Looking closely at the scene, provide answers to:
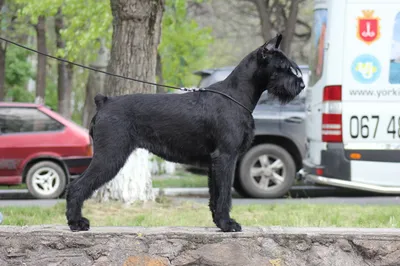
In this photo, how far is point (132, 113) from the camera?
5.50m

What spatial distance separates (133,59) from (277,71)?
457 centimetres

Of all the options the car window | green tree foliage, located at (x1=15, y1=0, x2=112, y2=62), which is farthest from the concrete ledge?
green tree foliage, located at (x1=15, y1=0, x2=112, y2=62)

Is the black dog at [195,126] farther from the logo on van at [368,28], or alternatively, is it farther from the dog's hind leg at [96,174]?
the logo on van at [368,28]

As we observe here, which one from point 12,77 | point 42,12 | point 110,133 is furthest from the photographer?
point 12,77

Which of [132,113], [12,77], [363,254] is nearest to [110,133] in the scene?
[132,113]

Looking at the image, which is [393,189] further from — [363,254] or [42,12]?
[42,12]

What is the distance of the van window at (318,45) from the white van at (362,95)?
0.30 meters

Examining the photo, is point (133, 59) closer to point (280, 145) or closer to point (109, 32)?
point (280, 145)

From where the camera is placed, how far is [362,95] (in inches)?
377

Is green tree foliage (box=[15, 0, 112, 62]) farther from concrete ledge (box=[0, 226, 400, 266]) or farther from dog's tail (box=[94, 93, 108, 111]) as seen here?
concrete ledge (box=[0, 226, 400, 266])

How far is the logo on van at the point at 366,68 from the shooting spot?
966cm

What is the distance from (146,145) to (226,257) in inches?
39.0

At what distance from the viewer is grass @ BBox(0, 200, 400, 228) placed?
782 cm

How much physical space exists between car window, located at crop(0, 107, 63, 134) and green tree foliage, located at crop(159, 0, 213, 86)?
5.79 metres
